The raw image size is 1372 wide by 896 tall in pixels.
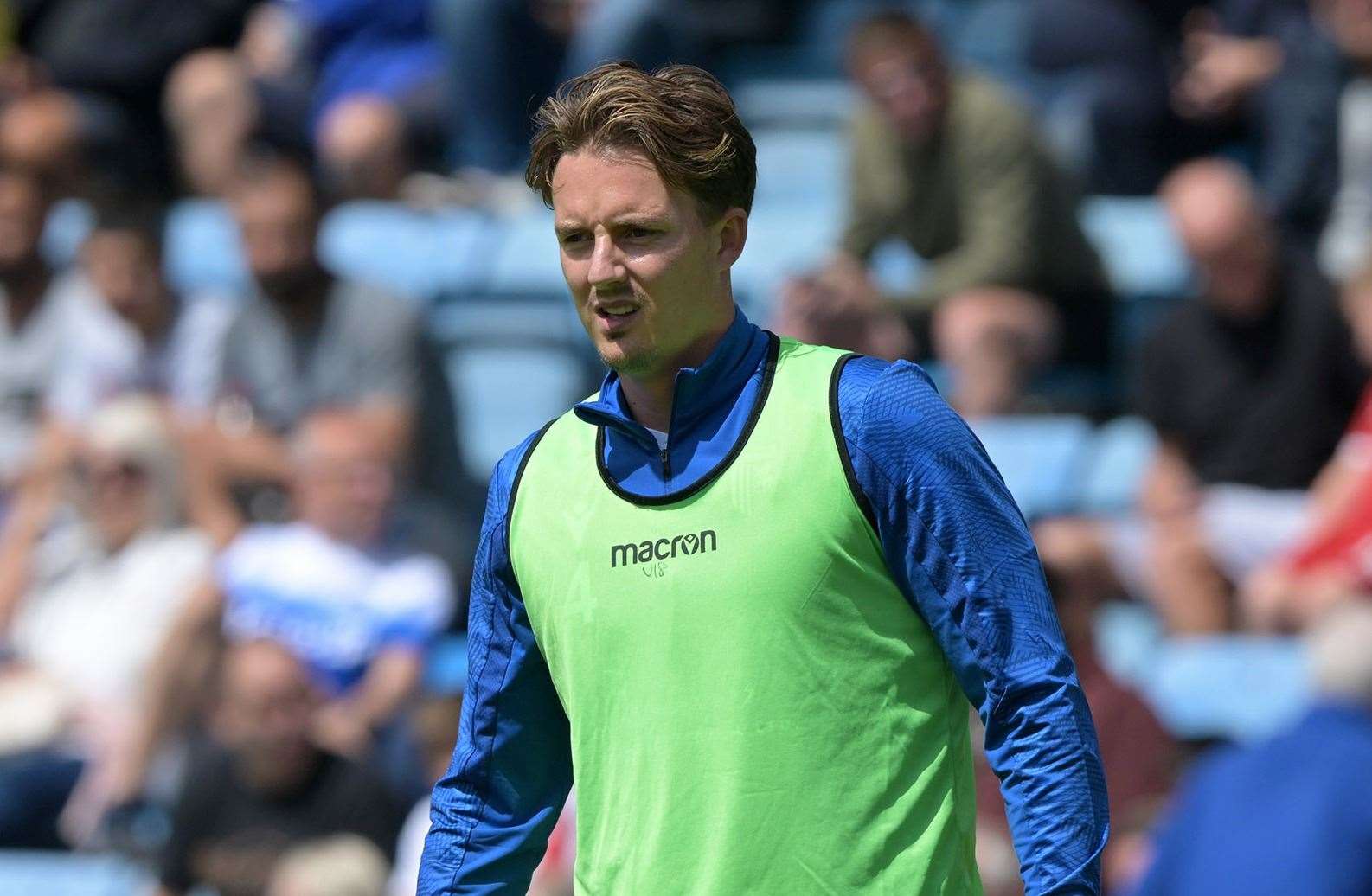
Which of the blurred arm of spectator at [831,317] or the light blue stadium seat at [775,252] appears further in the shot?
the light blue stadium seat at [775,252]

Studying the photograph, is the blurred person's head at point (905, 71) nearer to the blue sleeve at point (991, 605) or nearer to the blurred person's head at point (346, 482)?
the blurred person's head at point (346, 482)

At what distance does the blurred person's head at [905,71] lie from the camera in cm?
623

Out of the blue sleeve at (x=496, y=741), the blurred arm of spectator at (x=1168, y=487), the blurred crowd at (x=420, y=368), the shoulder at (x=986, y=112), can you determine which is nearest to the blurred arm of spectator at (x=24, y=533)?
the blurred crowd at (x=420, y=368)

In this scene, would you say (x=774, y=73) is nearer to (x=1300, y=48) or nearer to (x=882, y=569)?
(x=1300, y=48)

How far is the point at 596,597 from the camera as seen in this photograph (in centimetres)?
229

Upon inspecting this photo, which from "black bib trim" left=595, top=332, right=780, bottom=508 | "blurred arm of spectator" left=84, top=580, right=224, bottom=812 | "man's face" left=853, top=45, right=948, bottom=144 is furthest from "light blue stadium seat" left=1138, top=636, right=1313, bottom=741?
"black bib trim" left=595, top=332, right=780, bottom=508

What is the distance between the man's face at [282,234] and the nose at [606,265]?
4.26 m

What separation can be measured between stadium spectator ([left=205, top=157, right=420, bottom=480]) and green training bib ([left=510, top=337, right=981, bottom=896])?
160 inches

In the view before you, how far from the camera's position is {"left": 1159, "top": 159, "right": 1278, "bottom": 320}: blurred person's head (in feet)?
18.7

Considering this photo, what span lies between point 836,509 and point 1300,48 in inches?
185

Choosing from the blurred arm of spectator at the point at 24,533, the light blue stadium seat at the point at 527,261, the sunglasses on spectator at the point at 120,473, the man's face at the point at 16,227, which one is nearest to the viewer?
the sunglasses on spectator at the point at 120,473

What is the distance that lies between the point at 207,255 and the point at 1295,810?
4741 mm

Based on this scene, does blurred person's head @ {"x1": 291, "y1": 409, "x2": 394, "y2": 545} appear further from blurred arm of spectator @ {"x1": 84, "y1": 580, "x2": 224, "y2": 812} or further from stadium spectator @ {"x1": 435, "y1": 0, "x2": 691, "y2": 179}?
stadium spectator @ {"x1": 435, "y1": 0, "x2": 691, "y2": 179}

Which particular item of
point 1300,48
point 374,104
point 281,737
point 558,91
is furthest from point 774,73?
point 558,91
